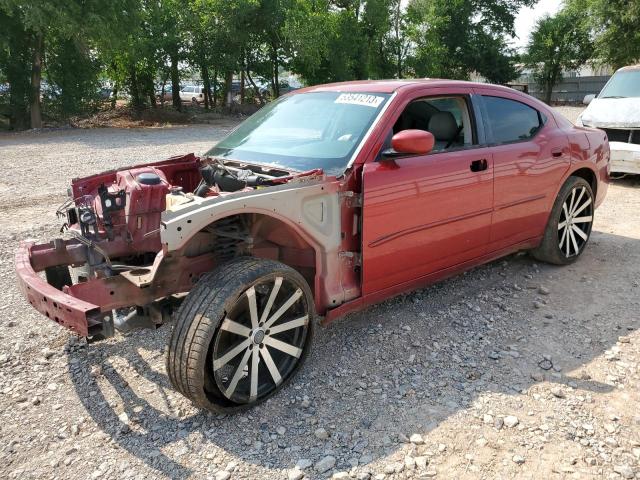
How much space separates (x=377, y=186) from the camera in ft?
11.4

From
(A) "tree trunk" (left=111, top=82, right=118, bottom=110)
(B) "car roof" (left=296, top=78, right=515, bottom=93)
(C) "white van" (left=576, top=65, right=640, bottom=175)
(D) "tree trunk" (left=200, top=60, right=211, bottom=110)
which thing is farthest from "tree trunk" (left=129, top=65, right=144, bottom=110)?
(B) "car roof" (left=296, top=78, right=515, bottom=93)

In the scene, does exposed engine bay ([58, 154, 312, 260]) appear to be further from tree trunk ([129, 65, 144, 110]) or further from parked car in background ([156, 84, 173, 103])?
parked car in background ([156, 84, 173, 103])

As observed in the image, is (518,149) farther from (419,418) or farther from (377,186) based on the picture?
(419,418)

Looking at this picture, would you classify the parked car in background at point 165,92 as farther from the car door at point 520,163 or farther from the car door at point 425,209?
the car door at point 425,209

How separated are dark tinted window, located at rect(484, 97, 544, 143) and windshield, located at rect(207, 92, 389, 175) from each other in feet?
3.73

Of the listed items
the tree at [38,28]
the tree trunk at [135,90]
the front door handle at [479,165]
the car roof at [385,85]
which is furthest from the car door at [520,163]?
the tree trunk at [135,90]

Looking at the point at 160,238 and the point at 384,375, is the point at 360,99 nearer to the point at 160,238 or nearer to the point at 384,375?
the point at 160,238

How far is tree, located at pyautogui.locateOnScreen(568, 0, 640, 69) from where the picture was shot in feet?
86.9

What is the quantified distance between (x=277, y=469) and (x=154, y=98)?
961 inches

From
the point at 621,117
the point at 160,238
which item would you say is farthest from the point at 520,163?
the point at 621,117

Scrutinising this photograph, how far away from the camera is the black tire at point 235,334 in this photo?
2812mm

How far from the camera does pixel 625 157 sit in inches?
333

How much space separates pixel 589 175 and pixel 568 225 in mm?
603

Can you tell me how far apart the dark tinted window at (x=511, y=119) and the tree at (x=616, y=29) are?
26445 mm
